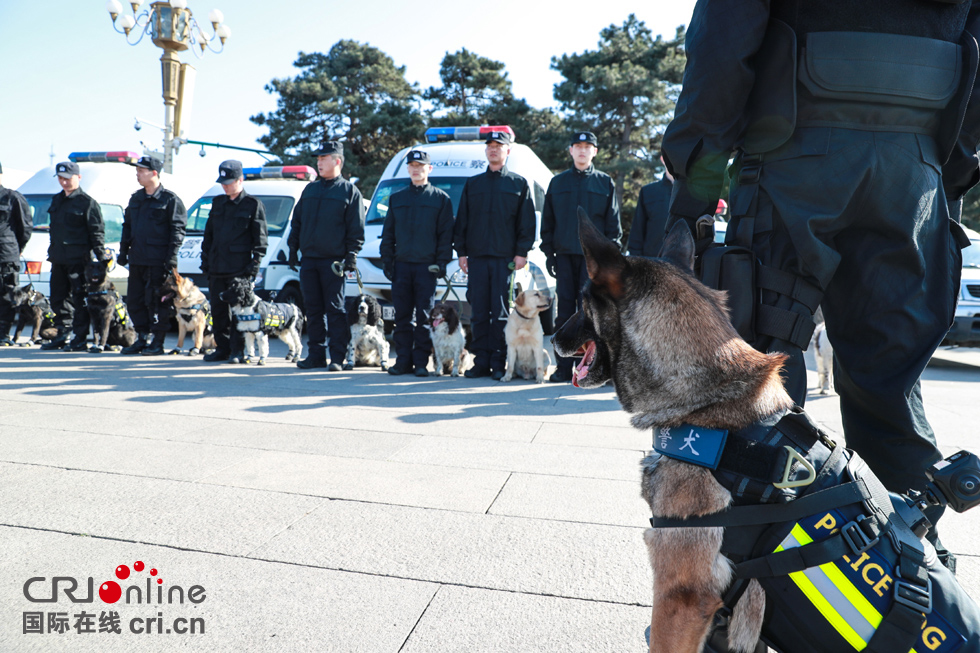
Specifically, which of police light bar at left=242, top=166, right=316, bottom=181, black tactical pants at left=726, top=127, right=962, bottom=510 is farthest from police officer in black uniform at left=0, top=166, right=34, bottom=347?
black tactical pants at left=726, top=127, right=962, bottom=510

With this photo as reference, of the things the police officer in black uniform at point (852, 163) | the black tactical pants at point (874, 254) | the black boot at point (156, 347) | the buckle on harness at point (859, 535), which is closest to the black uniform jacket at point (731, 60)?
the police officer in black uniform at point (852, 163)

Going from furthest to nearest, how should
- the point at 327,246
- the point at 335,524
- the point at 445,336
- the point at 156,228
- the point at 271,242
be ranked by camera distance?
the point at 271,242 → the point at 156,228 → the point at 445,336 → the point at 327,246 → the point at 335,524

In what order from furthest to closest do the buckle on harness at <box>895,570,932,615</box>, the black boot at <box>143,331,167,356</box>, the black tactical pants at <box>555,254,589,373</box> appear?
the black boot at <box>143,331,167,356</box>, the black tactical pants at <box>555,254,589,373</box>, the buckle on harness at <box>895,570,932,615</box>

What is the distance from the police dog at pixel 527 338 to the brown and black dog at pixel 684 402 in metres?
5.53

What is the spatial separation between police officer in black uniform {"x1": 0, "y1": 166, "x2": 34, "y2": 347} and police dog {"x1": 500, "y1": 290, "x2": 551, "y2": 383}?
290 inches

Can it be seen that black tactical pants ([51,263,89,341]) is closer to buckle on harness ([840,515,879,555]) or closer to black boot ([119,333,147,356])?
black boot ([119,333,147,356])

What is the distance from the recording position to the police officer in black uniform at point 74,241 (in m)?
9.16

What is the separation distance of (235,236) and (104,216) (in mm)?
6058

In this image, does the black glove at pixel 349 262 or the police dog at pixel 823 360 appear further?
the black glove at pixel 349 262

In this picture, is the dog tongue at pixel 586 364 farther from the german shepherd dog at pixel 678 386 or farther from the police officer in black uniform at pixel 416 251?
the police officer in black uniform at pixel 416 251

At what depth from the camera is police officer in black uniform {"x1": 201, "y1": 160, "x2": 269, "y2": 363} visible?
8.46 meters

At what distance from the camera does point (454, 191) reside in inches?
388

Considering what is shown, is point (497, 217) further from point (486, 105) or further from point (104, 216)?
point (486, 105)

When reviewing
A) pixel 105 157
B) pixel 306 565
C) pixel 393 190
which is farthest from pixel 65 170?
pixel 306 565
